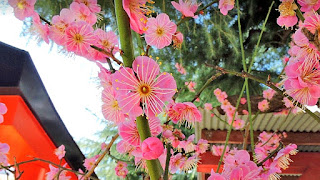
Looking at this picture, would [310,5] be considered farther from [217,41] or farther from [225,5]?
[217,41]

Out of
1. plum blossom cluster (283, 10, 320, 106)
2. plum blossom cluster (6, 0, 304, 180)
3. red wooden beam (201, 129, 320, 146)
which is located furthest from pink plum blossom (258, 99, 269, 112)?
plum blossom cluster (283, 10, 320, 106)

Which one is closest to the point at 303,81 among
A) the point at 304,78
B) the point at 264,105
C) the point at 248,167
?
the point at 304,78

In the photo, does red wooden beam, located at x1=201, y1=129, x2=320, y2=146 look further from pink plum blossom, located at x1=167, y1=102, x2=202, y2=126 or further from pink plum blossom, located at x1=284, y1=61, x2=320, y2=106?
pink plum blossom, located at x1=284, y1=61, x2=320, y2=106

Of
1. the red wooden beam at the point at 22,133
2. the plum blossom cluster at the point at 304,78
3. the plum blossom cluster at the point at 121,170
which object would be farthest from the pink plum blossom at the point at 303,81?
the plum blossom cluster at the point at 121,170

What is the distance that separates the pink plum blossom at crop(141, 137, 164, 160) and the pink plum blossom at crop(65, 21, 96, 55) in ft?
0.78

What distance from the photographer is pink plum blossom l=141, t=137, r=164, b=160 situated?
52cm

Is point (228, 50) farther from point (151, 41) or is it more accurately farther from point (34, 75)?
point (151, 41)

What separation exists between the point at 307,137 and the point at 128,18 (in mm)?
2627

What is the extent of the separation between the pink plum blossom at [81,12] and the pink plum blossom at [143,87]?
0.91 feet

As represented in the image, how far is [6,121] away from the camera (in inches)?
57.4

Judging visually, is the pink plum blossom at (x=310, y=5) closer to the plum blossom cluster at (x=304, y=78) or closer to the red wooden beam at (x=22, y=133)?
the plum blossom cluster at (x=304, y=78)

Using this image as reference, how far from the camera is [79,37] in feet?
2.14

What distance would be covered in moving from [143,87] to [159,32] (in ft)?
0.78

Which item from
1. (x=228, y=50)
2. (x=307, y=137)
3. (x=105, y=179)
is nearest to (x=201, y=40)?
(x=228, y=50)
